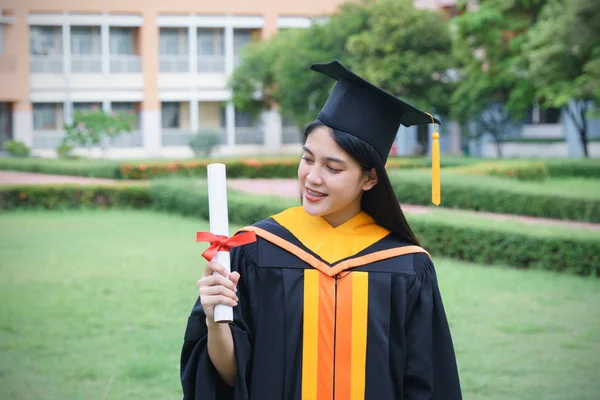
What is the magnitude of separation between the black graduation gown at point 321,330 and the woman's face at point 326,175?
11 centimetres

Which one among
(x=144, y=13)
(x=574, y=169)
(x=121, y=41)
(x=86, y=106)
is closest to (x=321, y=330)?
(x=574, y=169)

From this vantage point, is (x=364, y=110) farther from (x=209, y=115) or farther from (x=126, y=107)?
(x=209, y=115)

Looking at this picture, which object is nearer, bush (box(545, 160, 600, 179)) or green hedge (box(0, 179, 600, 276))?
green hedge (box(0, 179, 600, 276))

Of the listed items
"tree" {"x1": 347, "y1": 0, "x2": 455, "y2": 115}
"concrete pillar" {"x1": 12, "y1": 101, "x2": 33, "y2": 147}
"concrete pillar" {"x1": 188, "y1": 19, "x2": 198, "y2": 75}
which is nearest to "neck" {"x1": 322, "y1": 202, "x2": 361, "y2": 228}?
"tree" {"x1": 347, "y1": 0, "x2": 455, "y2": 115}

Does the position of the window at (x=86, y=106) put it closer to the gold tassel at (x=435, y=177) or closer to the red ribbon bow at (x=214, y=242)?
the gold tassel at (x=435, y=177)

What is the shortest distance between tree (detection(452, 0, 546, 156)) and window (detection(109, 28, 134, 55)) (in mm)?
10843

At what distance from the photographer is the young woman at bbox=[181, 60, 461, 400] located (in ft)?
6.33

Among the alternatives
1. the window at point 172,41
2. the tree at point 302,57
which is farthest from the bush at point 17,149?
the window at point 172,41

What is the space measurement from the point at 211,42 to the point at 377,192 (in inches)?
1073

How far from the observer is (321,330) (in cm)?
194

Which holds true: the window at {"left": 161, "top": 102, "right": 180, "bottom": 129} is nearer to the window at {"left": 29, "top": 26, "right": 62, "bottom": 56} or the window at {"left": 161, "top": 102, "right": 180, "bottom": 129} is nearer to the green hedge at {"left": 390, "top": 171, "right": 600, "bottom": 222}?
the window at {"left": 29, "top": 26, "right": 62, "bottom": 56}

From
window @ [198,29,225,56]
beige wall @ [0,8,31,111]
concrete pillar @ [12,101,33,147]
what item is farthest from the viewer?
window @ [198,29,225,56]

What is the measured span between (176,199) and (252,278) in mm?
9955

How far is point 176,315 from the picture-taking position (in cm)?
590
